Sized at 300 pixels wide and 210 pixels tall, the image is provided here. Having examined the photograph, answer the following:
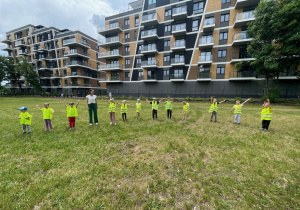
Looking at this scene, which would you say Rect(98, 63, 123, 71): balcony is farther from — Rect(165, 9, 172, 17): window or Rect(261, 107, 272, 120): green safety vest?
Rect(261, 107, 272, 120): green safety vest

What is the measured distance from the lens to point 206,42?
85.8 feet

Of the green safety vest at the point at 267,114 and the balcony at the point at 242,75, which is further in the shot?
the balcony at the point at 242,75

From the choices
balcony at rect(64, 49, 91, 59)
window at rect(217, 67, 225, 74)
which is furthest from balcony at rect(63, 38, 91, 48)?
window at rect(217, 67, 225, 74)

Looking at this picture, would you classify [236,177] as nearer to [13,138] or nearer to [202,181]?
A: [202,181]

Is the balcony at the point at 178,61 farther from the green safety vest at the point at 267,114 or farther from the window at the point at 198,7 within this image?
the green safety vest at the point at 267,114

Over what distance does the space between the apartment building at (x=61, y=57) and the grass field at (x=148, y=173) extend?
42.3m

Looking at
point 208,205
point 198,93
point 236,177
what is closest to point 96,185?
point 208,205

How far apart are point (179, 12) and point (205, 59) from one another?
38.8 ft

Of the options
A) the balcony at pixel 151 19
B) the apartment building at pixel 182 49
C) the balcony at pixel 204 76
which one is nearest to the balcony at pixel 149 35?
the apartment building at pixel 182 49

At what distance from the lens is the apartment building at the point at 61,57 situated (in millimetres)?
42094

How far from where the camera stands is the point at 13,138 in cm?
628

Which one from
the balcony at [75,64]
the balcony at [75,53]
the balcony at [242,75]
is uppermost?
the balcony at [75,53]

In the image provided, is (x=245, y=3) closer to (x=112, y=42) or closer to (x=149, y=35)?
(x=149, y=35)

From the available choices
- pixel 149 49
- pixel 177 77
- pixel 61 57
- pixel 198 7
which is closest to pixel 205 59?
pixel 177 77
